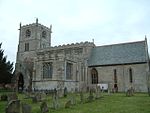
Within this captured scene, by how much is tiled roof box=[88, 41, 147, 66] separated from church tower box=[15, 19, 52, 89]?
17.4 metres

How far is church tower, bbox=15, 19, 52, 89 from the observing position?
51812mm

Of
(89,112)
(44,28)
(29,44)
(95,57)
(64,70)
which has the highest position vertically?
(44,28)

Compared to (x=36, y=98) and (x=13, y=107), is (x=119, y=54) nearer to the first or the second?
(x=36, y=98)

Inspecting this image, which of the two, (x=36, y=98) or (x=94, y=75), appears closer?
(x=36, y=98)

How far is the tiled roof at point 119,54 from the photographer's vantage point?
36381mm

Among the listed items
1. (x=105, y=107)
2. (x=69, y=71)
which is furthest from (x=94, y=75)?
(x=105, y=107)

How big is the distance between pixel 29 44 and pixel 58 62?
74.5 feet

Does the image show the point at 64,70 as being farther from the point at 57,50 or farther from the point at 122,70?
the point at 57,50

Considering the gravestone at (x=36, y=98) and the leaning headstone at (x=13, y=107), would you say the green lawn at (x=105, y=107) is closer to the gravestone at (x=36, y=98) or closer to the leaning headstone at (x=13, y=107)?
the gravestone at (x=36, y=98)

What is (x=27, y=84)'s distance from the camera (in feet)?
163

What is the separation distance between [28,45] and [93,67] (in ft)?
74.8

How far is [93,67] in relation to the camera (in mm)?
39344

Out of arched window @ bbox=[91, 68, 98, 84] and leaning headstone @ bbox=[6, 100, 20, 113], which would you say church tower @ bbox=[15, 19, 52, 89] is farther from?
leaning headstone @ bbox=[6, 100, 20, 113]

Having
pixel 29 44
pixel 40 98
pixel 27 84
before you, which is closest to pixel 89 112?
pixel 40 98
